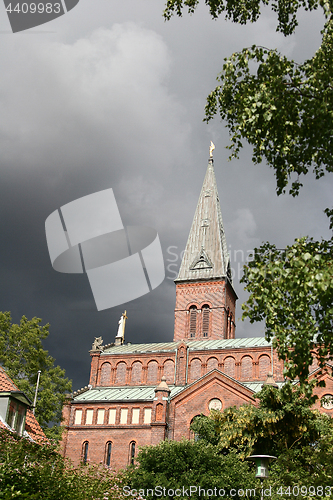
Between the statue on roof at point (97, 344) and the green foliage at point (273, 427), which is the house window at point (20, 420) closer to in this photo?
the green foliage at point (273, 427)

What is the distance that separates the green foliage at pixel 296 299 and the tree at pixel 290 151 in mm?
22

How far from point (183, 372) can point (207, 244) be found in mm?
18413

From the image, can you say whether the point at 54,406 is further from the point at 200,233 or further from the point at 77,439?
the point at 200,233

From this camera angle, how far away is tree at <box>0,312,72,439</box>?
42.3 m

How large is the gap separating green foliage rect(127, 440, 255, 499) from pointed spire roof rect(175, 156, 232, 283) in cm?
3110

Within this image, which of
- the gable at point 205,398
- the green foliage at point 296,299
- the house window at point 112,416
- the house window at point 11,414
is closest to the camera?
Answer: the green foliage at point 296,299

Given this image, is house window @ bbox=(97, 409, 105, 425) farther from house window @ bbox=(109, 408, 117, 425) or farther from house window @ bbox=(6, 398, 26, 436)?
house window @ bbox=(6, 398, 26, 436)

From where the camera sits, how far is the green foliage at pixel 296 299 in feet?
37.0

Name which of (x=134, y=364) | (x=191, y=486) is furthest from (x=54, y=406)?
(x=191, y=486)

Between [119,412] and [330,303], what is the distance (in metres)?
34.5

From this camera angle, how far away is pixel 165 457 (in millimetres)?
27172

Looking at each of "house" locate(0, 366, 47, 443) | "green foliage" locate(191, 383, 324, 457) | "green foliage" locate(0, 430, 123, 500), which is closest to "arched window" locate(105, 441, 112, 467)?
"green foliage" locate(191, 383, 324, 457)

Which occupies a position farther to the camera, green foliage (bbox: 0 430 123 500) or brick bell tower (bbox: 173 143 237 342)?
brick bell tower (bbox: 173 143 237 342)

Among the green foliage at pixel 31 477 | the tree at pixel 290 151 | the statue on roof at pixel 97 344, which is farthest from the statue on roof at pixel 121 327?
the tree at pixel 290 151
